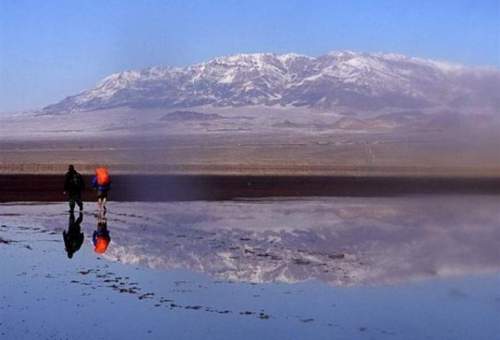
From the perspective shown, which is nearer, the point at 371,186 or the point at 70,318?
the point at 70,318

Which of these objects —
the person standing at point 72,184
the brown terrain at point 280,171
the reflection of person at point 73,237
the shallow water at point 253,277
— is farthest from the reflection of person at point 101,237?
the brown terrain at point 280,171

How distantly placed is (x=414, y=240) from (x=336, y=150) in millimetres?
94194

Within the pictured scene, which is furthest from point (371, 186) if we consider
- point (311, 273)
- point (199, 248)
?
point (311, 273)

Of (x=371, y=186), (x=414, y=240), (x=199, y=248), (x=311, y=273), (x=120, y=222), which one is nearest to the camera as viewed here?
(x=311, y=273)

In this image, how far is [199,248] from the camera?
25516 mm

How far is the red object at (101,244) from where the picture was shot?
81.9ft

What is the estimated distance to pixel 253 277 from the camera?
20797 millimetres

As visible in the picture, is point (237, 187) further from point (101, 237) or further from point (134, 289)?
point (134, 289)

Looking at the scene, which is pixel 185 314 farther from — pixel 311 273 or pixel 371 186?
pixel 371 186

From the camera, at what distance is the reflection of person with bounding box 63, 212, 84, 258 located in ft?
82.4

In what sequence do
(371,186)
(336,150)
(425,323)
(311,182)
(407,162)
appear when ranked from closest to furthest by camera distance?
(425,323) < (371,186) < (311,182) < (407,162) < (336,150)

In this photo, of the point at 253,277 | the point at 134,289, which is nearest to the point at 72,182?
the point at 253,277

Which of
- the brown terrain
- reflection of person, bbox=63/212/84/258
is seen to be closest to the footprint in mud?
reflection of person, bbox=63/212/84/258

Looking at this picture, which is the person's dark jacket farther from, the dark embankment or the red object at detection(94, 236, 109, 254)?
the dark embankment
